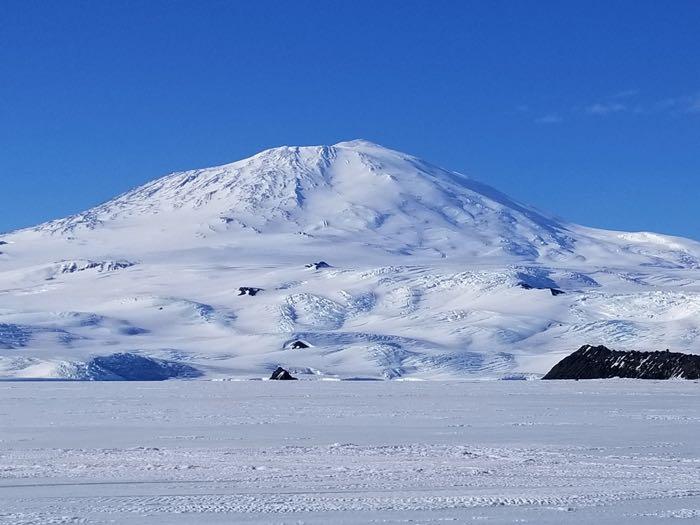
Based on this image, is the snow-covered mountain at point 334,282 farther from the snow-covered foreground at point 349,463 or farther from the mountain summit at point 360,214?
the snow-covered foreground at point 349,463

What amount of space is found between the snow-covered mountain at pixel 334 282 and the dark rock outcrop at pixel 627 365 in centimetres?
1163

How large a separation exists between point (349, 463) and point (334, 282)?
94.1m

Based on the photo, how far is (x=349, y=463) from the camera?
1362 centimetres

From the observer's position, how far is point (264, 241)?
6058 inches

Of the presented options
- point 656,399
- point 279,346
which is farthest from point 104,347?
point 656,399

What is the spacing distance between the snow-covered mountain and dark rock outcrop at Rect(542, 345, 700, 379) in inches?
458

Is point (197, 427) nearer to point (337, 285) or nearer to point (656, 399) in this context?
point (656, 399)

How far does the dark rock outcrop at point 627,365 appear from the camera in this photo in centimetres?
4175

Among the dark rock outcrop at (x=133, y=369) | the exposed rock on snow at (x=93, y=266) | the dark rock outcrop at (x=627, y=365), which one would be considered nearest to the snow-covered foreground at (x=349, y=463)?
the dark rock outcrop at (x=627, y=365)

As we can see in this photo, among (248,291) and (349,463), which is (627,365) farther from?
(248,291)

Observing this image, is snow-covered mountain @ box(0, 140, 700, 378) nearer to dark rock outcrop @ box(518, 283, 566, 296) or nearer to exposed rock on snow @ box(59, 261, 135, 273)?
dark rock outcrop @ box(518, 283, 566, 296)

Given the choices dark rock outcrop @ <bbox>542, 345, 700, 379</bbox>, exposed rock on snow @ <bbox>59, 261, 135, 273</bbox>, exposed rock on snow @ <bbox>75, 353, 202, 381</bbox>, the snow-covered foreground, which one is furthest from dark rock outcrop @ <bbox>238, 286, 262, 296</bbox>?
the snow-covered foreground

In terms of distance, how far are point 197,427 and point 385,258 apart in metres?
118

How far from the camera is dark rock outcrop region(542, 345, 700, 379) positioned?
41750 mm
